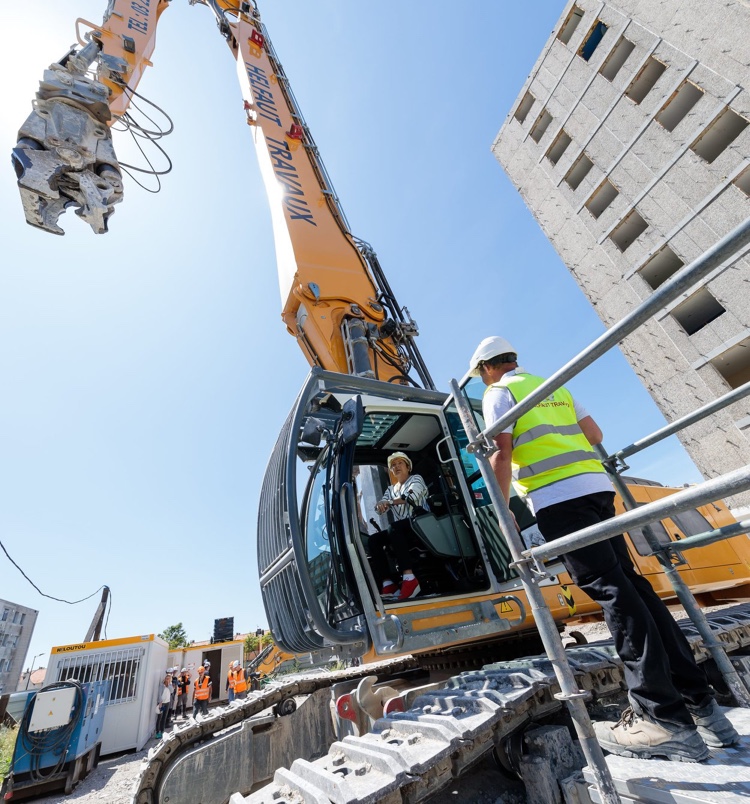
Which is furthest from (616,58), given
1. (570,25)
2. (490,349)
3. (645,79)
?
(490,349)

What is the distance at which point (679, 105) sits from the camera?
17.9 metres

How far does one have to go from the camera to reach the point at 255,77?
24.8 ft

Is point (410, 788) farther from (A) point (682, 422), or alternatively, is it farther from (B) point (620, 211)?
(B) point (620, 211)

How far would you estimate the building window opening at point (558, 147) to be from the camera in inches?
872

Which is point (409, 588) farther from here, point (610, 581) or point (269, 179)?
point (269, 179)

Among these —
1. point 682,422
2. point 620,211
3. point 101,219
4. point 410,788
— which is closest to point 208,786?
point 410,788

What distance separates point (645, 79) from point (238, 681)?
29.2 metres

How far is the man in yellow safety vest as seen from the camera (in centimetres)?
163

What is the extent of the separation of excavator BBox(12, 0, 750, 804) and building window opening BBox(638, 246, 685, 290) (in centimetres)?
1617

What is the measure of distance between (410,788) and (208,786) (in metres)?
2.31

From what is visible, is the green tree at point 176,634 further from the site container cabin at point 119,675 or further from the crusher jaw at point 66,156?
the crusher jaw at point 66,156

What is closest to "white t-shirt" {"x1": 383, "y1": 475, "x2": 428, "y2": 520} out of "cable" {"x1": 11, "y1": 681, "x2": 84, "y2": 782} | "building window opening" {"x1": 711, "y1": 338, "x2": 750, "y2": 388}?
"cable" {"x1": 11, "y1": 681, "x2": 84, "y2": 782}

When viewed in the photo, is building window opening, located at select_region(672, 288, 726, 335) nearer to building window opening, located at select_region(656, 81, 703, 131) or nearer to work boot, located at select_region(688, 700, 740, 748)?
building window opening, located at select_region(656, 81, 703, 131)

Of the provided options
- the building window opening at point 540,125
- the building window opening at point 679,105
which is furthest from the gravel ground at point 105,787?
the building window opening at point 540,125
